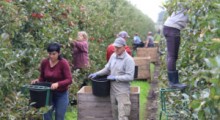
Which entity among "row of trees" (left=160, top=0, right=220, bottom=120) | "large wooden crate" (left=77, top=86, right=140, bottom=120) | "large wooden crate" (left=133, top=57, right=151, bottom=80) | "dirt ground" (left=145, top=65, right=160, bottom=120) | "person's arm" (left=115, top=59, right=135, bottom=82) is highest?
"row of trees" (left=160, top=0, right=220, bottom=120)

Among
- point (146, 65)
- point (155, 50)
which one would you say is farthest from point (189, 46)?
point (155, 50)

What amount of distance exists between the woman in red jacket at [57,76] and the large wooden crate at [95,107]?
101 cm

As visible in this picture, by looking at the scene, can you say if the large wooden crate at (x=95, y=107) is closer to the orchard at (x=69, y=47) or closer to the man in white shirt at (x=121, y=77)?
the man in white shirt at (x=121, y=77)

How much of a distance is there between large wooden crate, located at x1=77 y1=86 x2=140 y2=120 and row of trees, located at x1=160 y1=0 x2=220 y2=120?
6.30 feet

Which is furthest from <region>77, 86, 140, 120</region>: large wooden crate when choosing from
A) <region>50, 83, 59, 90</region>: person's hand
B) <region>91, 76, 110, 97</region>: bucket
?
<region>50, 83, 59, 90</region>: person's hand

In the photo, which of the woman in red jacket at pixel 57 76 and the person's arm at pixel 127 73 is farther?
the person's arm at pixel 127 73

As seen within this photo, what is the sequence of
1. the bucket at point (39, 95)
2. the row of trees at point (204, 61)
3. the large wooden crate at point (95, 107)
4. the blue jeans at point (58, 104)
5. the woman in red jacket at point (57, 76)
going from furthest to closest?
the large wooden crate at point (95, 107)
the blue jeans at point (58, 104)
the woman in red jacket at point (57, 76)
the bucket at point (39, 95)
the row of trees at point (204, 61)

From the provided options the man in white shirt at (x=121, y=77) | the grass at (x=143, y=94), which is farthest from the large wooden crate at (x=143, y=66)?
the man in white shirt at (x=121, y=77)

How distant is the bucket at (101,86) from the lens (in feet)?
21.2

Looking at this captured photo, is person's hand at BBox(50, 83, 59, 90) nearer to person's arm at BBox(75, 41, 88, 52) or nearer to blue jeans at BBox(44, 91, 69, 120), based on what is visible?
blue jeans at BBox(44, 91, 69, 120)

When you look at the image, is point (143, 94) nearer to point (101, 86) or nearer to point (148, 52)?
point (101, 86)

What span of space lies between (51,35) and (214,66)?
5378 millimetres

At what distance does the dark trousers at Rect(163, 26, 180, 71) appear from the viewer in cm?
471

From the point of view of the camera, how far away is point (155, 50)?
18.0 meters
